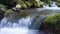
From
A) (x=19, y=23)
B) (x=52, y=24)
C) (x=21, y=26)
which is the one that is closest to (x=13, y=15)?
(x=19, y=23)

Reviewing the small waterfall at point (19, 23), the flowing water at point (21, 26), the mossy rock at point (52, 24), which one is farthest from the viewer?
the small waterfall at point (19, 23)

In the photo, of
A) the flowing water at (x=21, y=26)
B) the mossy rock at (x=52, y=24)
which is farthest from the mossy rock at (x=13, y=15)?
the mossy rock at (x=52, y=24)

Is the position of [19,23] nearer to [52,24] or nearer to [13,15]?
[13,15]

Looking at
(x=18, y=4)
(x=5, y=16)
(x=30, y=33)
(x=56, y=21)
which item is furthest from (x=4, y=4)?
(x=56, y=21)

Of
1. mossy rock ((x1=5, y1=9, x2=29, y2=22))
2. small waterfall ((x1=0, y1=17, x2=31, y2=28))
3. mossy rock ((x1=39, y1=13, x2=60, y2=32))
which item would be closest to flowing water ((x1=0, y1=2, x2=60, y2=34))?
small waterfall ((x1=0, y1=17, x2=31, y2=28))

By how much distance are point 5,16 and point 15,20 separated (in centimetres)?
166

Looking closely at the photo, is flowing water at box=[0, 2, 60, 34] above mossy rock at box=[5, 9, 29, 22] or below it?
below

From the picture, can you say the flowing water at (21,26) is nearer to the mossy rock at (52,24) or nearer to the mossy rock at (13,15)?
the mossy rock at (13,15)

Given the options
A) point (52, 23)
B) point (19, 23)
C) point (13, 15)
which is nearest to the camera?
point (52, 23)

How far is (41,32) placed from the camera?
958 centimetres

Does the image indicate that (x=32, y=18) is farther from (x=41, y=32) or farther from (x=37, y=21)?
(x=41, y=32)

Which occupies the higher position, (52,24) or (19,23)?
(52,24)

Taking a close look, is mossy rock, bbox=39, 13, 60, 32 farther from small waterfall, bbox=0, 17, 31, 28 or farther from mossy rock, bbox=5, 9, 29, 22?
mossy rock, bbox=5, 9, 29, 22

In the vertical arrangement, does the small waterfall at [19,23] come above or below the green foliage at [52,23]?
below
